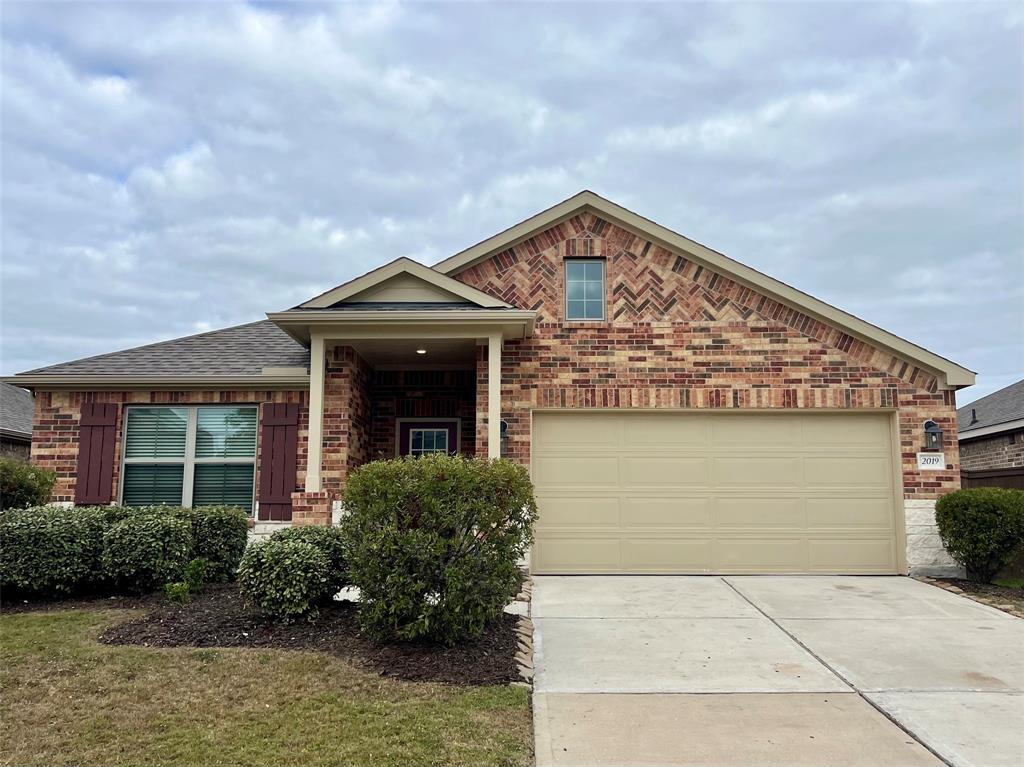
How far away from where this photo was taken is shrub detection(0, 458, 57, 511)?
30.5 ft

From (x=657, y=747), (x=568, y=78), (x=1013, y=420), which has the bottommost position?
(x=657, y=747)

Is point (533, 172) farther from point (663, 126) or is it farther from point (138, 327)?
point (138, 327)

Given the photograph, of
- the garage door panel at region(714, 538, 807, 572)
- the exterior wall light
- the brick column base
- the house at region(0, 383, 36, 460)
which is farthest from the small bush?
the exterior wall light

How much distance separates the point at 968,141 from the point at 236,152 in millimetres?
15885

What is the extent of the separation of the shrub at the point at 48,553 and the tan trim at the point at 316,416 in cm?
242

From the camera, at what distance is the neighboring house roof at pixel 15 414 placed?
1466 cm

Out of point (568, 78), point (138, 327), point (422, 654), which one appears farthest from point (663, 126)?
point (138, 327)

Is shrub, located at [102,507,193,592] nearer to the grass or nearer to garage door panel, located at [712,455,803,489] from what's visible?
the grass

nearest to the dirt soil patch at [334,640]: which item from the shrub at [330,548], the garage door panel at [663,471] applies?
the shrub at [330,548]

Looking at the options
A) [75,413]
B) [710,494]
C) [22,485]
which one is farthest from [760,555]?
[75,413]

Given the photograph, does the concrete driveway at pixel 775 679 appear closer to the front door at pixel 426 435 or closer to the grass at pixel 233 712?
the grass at pixel 233 712

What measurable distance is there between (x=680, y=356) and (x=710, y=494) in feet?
6.37

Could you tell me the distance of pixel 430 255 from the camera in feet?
109

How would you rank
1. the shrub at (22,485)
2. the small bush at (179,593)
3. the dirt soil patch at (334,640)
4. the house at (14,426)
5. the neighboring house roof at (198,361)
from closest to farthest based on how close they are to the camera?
the dirt soil patch at (334,640) < the small bush at (179,593) < the shrub at (22,485) < the neighboring house roof at (198,361) < the house at (14,426)
